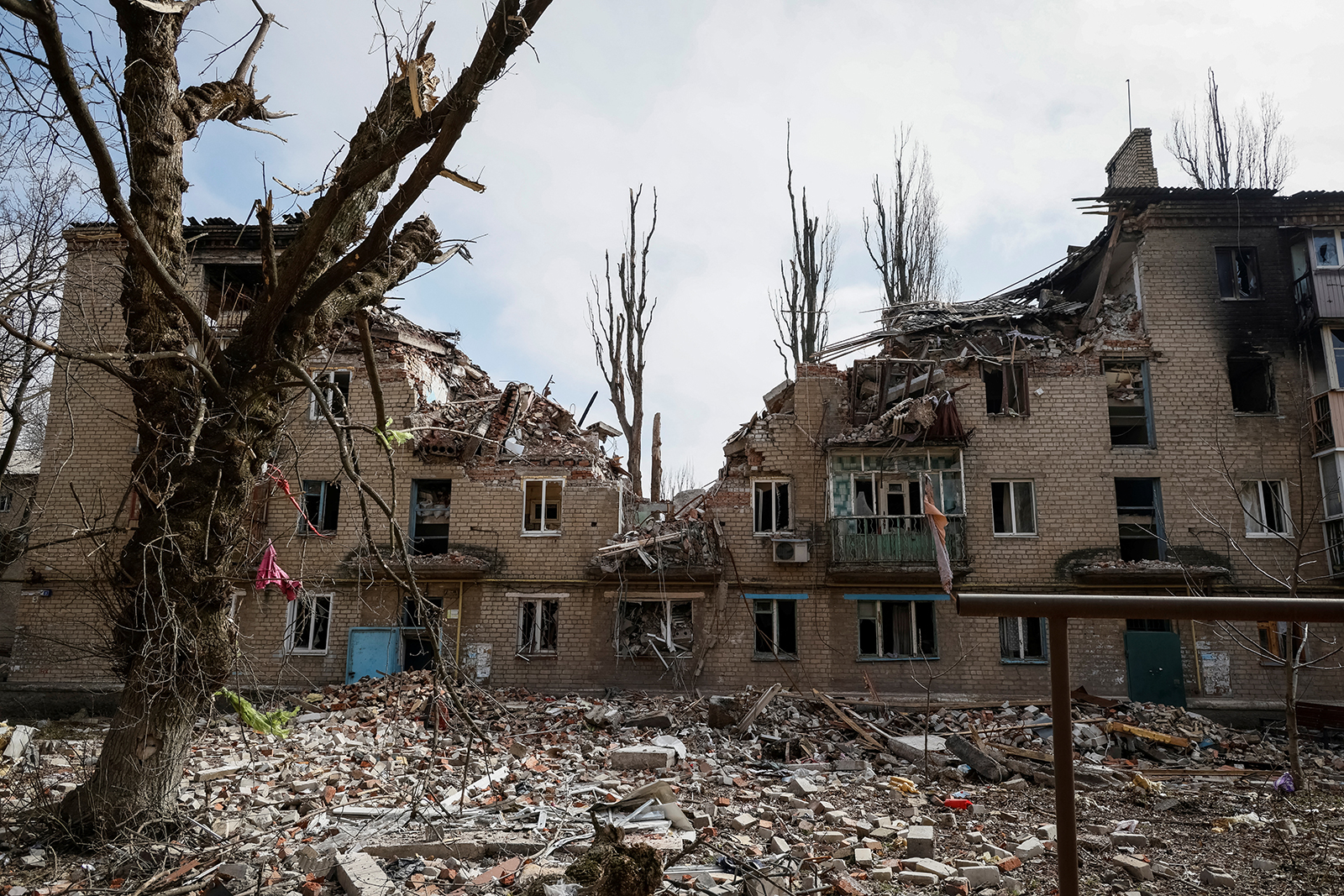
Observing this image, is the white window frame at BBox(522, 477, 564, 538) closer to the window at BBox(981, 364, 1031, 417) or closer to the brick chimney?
the window at BBox(981, 364, 1031, 417)

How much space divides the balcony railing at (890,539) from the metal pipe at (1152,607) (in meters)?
17.0

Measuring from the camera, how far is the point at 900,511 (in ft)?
68.2

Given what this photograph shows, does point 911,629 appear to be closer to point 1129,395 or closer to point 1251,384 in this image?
point 1129,395

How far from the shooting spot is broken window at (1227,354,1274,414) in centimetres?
2080

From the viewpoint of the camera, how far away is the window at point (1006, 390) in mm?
20984

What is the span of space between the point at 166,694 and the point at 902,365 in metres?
19.1

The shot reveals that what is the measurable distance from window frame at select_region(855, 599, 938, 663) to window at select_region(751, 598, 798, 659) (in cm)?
157

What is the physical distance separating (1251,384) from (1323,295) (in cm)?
276

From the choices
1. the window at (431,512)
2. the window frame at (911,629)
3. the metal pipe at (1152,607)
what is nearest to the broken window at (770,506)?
the window frame at (911,629)

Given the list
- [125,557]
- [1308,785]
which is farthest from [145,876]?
[1308,785]

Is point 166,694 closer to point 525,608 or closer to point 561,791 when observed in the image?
point 561,791

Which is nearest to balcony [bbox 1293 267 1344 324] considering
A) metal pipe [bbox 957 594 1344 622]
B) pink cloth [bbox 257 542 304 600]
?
metal pipe [bbox 957 594 1344 622]

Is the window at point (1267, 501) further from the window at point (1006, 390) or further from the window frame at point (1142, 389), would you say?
the window at point (1006, 390)

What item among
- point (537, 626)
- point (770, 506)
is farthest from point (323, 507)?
point (770, 506)
